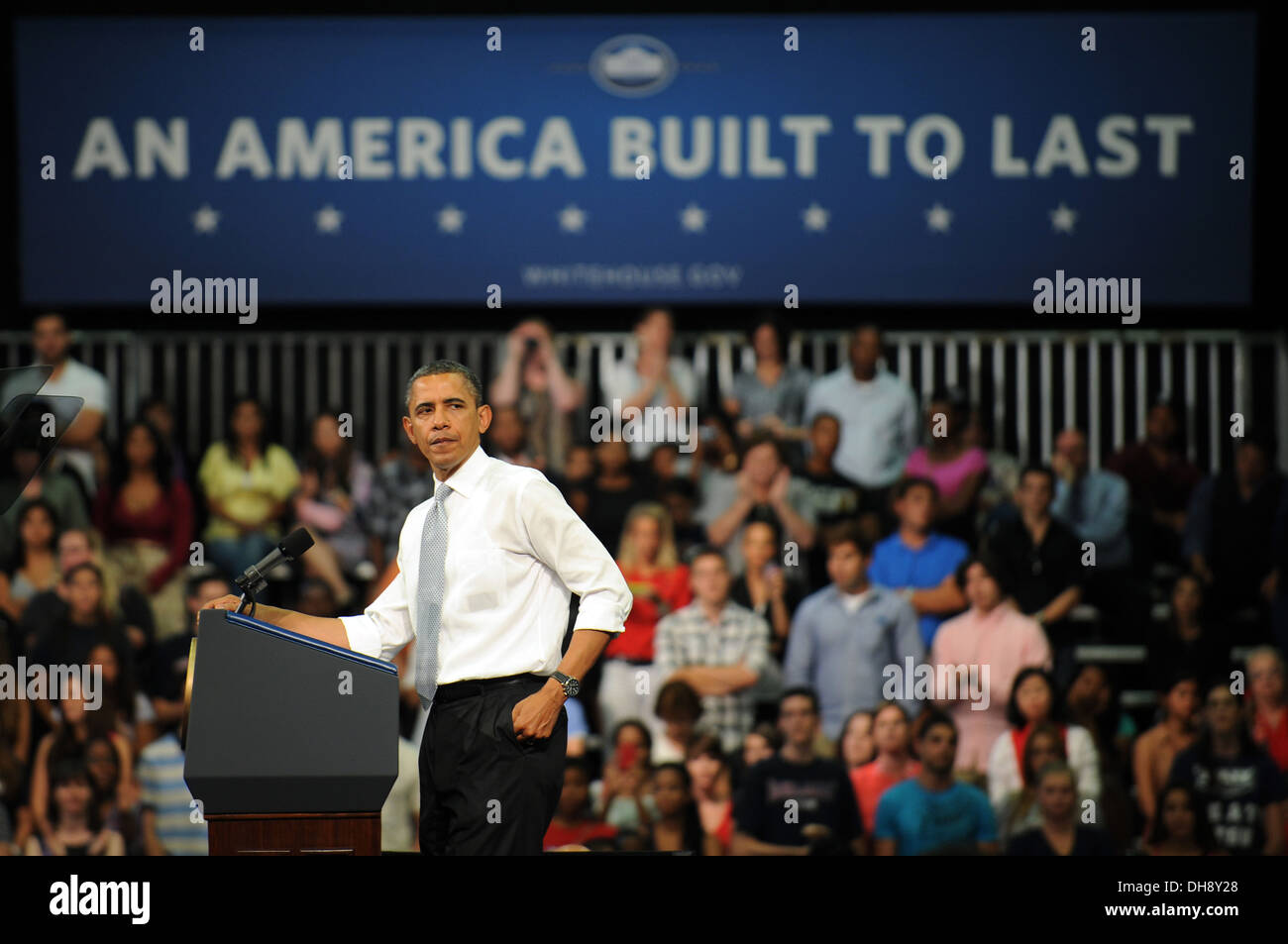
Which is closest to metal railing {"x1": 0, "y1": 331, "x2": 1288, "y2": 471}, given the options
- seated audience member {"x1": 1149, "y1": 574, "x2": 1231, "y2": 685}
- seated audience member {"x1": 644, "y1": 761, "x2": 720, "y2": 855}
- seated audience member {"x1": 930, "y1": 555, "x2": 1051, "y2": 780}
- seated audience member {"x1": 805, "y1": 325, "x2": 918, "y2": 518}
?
seated audience member {"x1": 805, "y1": 325, "x2": 918, "y2": 518}

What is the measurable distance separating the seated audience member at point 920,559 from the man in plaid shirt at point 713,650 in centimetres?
72

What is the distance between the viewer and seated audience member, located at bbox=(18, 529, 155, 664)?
7.96 metres

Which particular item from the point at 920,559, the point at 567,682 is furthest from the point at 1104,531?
the point at 567,682

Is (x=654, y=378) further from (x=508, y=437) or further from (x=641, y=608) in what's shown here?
(x=641, y=608)

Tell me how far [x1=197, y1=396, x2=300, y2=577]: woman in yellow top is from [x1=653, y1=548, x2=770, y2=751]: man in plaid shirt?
208 centimetres

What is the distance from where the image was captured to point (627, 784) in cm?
733

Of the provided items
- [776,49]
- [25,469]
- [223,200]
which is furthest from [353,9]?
[25,469]

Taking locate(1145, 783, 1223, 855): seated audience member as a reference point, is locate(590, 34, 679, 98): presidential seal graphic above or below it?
above

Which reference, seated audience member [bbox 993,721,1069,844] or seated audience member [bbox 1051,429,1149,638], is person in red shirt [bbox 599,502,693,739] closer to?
seated audience member [bbox 993,721,1069,844]

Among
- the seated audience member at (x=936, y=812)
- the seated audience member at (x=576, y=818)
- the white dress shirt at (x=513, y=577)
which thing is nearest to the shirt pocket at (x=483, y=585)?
the white dress shirt at (x=513, y=577)

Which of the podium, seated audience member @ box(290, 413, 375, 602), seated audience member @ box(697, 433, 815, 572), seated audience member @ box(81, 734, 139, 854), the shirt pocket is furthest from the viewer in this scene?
seated audience member @ box(290, 413, 375, 602)

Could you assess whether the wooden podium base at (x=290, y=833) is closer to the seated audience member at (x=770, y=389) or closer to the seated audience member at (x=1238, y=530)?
the seated audience member at (x=770, y=389)
